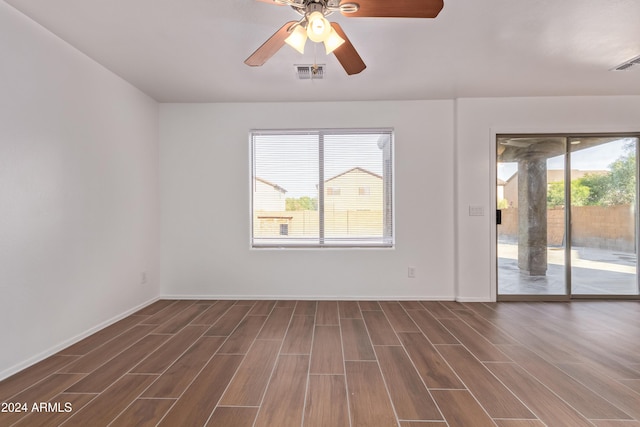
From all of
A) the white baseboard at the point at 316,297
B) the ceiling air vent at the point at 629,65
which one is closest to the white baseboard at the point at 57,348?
the white baseboard at the point at 316,297

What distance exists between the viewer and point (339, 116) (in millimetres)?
3912

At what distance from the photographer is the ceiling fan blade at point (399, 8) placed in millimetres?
1506

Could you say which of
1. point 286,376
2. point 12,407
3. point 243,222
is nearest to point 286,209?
point 243,222

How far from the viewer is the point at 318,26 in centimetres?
158

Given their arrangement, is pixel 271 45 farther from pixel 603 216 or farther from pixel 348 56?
pixel 603 216

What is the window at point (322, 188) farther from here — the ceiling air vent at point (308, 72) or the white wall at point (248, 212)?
the ceiling air vent at point (308, 72)

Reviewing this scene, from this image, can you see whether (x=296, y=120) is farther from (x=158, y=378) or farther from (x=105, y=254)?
(x=158, y=378)

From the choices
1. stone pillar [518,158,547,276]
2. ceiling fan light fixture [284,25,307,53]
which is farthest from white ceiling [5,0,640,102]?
stone pillar [518,158,547,276]

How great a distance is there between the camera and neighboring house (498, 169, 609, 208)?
3824 mm

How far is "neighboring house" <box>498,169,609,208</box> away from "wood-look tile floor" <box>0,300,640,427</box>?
4.58ft

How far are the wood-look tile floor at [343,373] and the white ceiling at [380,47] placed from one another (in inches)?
99.3

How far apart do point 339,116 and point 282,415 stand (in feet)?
10.8

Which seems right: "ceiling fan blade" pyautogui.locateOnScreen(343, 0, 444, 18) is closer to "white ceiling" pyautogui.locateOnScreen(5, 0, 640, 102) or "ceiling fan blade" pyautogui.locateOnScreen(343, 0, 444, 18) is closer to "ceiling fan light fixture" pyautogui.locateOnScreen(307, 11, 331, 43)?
"ceiling fan light fixture" pyautogui.locateOnScreen(307, 11, 331, 43)

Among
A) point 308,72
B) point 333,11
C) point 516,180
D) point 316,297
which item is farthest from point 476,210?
point 333,11
